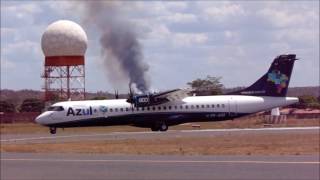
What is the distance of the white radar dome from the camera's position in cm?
7225

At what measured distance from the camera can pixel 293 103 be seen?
48.4 metres

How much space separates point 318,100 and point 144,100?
1296cm

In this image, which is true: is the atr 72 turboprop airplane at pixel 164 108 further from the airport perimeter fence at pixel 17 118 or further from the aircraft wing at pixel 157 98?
the airport perimeter fence at pixel 17 118

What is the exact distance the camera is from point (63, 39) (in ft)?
237

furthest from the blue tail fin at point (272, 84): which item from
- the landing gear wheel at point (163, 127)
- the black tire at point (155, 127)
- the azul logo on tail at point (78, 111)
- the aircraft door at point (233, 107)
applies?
the azul logo on tail at point (78, 111)

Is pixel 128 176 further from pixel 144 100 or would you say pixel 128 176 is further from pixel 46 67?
pixel 46 67

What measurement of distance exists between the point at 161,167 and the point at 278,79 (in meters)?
33.8

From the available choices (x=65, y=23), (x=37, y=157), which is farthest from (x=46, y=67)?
(x=37, y=157)

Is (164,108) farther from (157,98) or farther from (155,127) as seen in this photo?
(155,127)

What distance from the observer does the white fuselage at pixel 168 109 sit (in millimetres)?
46250

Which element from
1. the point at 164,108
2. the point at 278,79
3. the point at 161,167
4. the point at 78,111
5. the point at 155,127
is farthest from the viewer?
the point at 278,79

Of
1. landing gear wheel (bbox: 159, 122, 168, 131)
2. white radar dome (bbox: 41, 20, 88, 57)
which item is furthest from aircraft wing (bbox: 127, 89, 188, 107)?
white radar dome (bbox: 41, 20, 88, 57)

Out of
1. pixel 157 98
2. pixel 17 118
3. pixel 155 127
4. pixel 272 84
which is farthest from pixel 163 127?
pixel 17 118

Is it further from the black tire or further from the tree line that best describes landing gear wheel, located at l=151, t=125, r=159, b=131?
the tree line
